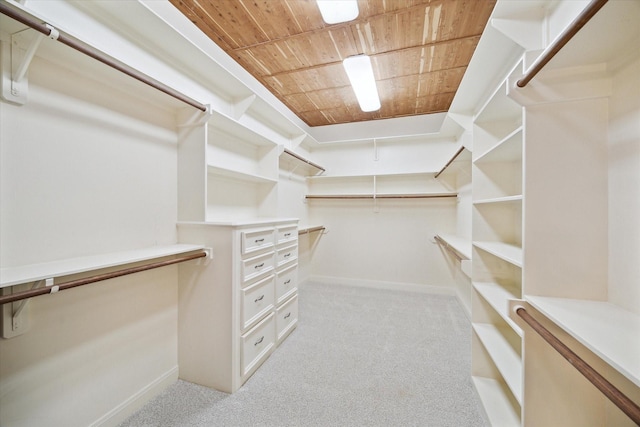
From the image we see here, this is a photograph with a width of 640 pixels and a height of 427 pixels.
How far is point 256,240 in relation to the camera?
1834 mm

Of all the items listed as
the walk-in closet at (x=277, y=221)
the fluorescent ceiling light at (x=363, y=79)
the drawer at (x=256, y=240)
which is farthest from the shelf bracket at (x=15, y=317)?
the fluorescent ceiling light at (x=363, y=79)

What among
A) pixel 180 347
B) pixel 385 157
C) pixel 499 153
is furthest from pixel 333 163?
pixel 180 347

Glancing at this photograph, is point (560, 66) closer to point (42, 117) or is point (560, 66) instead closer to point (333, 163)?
point (42, 117)

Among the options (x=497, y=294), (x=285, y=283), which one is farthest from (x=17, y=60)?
(x=497, y=294)

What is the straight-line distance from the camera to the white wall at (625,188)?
826mm

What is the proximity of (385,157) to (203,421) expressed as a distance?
3634mm

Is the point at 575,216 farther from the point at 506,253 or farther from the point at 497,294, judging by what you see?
the point at 497,294

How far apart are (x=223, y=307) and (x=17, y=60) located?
1547mm

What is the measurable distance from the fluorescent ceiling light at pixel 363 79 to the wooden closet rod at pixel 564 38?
1512 mm

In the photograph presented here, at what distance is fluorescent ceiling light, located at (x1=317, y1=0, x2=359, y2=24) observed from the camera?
156 centimetres

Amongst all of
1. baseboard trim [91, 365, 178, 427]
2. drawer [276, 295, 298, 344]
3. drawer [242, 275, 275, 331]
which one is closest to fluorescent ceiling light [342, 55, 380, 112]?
drawer [242, 275, 275, 331]

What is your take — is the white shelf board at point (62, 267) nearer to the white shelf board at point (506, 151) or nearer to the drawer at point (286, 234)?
the drawer at point (286, 234)

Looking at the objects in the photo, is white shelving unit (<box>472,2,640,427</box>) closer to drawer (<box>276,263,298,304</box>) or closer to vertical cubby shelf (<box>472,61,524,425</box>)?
vertical cubby shelf (<box>472,61,524,425</box>)

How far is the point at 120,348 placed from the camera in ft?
4.54
